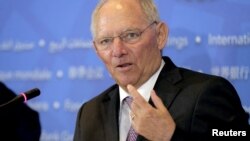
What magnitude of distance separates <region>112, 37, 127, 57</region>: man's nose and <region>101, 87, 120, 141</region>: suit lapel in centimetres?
27

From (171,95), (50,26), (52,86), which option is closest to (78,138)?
(171,95)

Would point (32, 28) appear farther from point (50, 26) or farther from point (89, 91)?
point (89, 91)

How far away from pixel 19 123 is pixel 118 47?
1.14m

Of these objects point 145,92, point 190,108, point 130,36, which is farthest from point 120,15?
point 190,108

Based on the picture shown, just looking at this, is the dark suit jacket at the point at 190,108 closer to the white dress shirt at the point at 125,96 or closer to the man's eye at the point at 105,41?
the white dress shirt at the point at 125,96

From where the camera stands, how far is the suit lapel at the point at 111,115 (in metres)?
2.05

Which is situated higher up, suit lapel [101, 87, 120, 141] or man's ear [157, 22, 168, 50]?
man's ear [157, 22, 168, 50]

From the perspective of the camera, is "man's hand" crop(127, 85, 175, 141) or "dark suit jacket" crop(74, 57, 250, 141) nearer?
"man's hand" crop(127, 85, 175, 141)

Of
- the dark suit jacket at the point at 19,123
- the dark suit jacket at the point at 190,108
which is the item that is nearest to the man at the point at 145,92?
the dark suit jacket at the point at 190,108

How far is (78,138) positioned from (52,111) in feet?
2.03

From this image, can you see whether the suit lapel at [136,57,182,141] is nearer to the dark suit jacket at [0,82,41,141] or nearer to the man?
the man

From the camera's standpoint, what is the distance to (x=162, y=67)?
2.16 m

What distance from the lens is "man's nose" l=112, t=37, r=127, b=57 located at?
2006mm

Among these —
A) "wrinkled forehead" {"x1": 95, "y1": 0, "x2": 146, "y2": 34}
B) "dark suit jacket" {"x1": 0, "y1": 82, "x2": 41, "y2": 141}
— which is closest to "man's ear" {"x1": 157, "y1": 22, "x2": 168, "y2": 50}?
"wrinkled forehead" {"x1": 95, "y1": 0, "x2": 146, "y2": 34}
